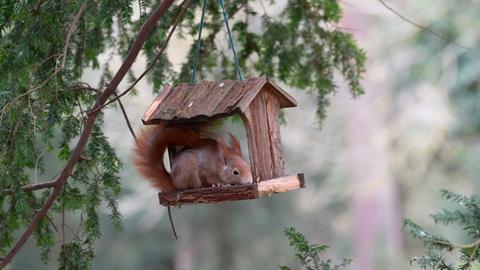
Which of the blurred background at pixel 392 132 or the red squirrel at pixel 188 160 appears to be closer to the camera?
the red squirrel at pixel 188 160

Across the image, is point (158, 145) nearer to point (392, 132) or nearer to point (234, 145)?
point (234, 145)

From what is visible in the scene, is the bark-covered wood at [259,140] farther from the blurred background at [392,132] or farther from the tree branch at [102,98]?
the blurred background at [392,132]

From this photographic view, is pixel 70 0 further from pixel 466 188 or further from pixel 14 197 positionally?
pixel 466 188

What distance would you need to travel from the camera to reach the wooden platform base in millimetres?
2133

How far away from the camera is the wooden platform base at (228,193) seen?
7.00 ft

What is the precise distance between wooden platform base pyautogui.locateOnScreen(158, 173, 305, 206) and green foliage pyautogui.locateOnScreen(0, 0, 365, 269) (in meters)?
0.27

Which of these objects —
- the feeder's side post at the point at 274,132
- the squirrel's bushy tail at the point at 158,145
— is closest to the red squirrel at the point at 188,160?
the squirrel's bushy tail at the point at 158,145

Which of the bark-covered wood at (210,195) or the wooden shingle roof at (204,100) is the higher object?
the wooden shingle roof at (204,100)

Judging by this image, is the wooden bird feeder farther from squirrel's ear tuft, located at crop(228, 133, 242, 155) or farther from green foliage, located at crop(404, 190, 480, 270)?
green foliage, located at crop(404, 190, 480, 270)

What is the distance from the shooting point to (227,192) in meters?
2.16

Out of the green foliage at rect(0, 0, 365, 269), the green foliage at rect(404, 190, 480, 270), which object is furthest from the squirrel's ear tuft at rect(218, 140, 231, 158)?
the green foliage at rect(404, 190, 480, 270)

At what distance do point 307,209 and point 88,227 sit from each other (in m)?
10.1

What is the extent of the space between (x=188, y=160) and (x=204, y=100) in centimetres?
19

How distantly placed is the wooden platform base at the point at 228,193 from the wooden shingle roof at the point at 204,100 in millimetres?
203
